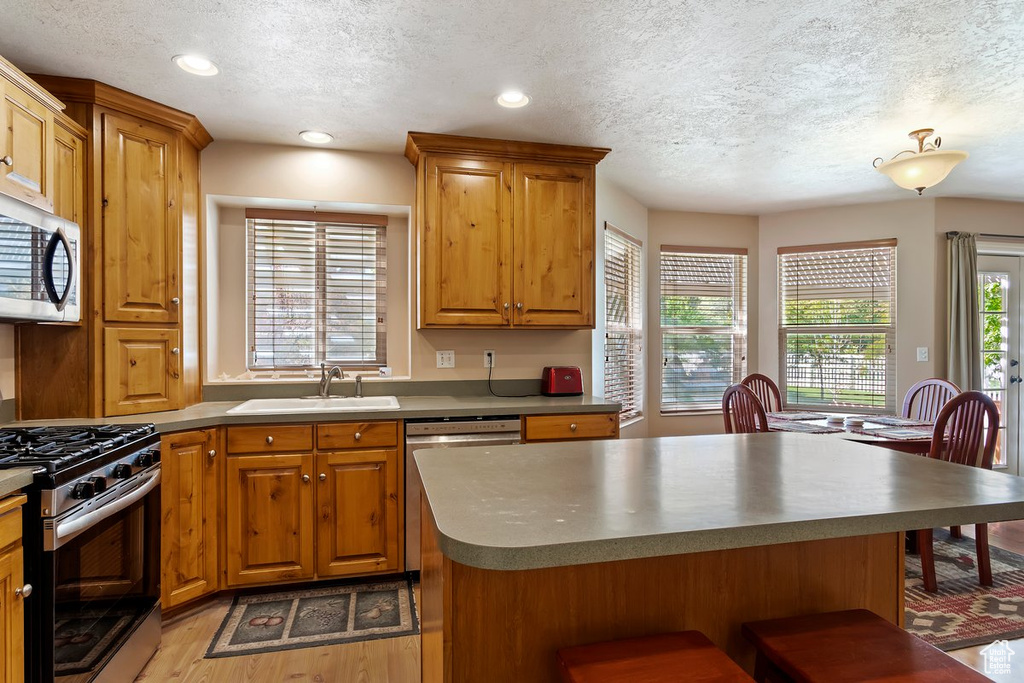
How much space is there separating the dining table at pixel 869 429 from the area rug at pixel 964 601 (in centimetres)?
68

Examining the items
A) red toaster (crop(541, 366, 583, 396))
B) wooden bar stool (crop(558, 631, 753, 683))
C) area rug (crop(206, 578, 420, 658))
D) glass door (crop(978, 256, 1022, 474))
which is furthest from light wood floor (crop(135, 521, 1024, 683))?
glass door (crop(978, 256, 1022, 474))

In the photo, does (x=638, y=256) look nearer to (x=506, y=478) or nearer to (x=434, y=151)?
(x=434, y=151)

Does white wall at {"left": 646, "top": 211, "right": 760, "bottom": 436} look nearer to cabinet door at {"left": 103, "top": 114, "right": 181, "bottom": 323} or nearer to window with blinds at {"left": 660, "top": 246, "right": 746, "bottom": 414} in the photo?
window with blinds at {"left": 660, "top": 246, "right": 746, "bottom": 414}

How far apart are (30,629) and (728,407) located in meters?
3.53

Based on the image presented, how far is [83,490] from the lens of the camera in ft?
5.44

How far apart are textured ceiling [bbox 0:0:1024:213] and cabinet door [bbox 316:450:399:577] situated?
70.3 inches

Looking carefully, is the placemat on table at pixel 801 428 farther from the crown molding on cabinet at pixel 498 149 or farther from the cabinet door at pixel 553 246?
the crown molding on cabinet at pixel 498 149

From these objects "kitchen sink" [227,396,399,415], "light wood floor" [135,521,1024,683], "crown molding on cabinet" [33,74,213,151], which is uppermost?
"crown molding on cabinet" [33,74,213,151]

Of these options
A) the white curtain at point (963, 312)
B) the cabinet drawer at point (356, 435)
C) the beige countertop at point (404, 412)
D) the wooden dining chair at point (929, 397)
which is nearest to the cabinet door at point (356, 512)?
the cabinet drawer at point (356, 435)

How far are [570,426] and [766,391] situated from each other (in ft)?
7.34

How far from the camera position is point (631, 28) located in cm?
200

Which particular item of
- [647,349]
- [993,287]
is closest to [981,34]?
[647,349]

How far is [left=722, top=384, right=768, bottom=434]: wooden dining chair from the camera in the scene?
10.6ft

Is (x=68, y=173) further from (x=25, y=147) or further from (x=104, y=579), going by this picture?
(x=104, y=579)
